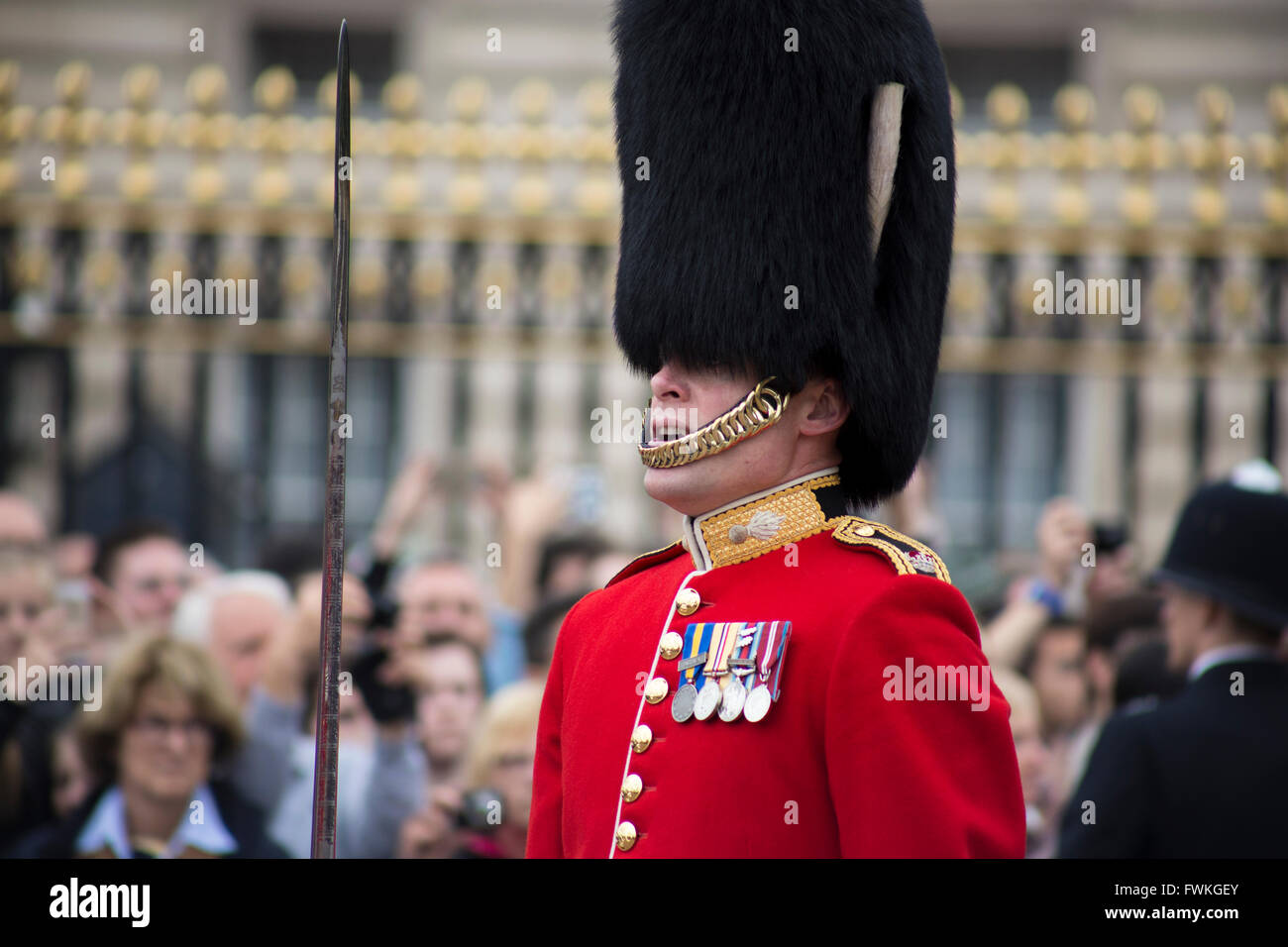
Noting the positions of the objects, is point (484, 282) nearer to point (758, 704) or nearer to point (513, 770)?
point (513, 770)

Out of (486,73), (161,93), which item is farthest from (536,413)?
(161,93)

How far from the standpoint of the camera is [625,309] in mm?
2625

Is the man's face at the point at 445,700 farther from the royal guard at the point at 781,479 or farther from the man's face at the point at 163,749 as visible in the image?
the royal guard at the point at 781,479

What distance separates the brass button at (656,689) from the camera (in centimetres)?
237

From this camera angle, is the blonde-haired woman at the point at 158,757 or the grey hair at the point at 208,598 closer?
the blonde-haired woman at the point at 158,757

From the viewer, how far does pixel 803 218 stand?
250 centimetres

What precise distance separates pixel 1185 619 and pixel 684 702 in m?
2.59

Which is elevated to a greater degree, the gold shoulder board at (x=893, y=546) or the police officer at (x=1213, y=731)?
the gold shoulder board at (x=893, y=546)

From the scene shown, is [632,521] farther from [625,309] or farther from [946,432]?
[625,309]

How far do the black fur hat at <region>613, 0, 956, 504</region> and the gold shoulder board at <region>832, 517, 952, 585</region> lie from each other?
0.13 metres

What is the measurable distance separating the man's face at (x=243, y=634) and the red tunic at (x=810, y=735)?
10.2 feet

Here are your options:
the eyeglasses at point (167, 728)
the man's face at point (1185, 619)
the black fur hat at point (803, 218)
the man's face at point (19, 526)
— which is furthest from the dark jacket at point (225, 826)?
the black fur hat at point (803, 218)

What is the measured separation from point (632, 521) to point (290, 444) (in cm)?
155

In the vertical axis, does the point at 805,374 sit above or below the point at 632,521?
above
